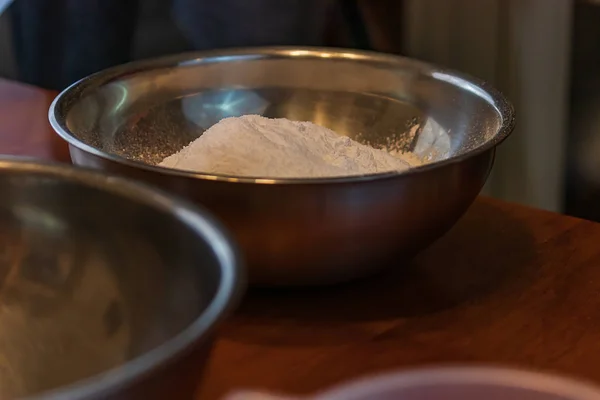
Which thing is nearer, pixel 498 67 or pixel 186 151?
pixel 186 151

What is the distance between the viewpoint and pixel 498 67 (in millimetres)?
1037

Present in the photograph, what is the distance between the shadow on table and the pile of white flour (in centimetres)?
7

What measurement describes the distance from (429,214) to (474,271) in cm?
8

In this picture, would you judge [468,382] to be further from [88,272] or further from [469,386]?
[88,272]

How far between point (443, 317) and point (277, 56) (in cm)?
31

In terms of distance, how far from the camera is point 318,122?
2.30 feet

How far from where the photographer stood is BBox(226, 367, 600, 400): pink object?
249 mm

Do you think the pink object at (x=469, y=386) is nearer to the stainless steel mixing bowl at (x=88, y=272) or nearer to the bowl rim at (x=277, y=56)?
the stainless steel mixing bowl at (x=88, y=272)

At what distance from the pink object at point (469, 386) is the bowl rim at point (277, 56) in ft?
0.65

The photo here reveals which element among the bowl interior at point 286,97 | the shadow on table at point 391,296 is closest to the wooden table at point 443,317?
the shadow on table at point 391,296

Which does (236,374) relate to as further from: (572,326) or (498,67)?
(498,67)

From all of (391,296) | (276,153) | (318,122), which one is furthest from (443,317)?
(318,122)

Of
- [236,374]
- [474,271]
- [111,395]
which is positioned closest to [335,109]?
[474,271]

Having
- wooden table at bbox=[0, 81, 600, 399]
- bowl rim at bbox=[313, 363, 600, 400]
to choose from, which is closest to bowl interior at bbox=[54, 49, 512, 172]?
wooden table at bbox=[0, 81, 600, 399]
